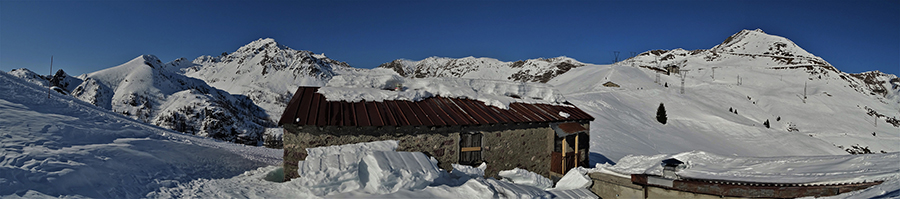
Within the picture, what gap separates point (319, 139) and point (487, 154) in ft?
13.1

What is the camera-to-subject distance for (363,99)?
977cm

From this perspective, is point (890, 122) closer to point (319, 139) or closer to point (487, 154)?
point (487, 154)

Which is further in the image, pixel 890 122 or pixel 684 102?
pixel 890 122

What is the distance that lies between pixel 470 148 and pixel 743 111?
5038cm

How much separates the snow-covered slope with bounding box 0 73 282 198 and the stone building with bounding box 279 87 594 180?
238cm

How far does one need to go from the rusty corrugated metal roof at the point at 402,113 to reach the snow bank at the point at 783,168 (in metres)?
2.70

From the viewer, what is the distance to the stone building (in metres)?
8.26

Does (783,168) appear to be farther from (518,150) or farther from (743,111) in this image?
(743,111)

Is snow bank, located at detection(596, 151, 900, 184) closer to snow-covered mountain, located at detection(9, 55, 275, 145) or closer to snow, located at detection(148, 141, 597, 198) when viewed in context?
snow, located at detection(148, 141, 597, 198)

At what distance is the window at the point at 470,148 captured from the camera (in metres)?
9.28

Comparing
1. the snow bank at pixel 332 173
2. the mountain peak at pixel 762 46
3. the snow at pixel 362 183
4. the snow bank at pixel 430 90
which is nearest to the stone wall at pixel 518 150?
the snow bank at pixel 430 90

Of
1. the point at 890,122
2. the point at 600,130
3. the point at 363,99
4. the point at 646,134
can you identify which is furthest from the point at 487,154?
the point at 890,122

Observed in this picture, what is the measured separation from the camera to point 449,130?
359 inches

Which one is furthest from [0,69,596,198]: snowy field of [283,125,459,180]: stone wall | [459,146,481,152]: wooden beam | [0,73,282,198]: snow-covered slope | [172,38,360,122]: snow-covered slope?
[172,38,360,122]: snow-covered slope
